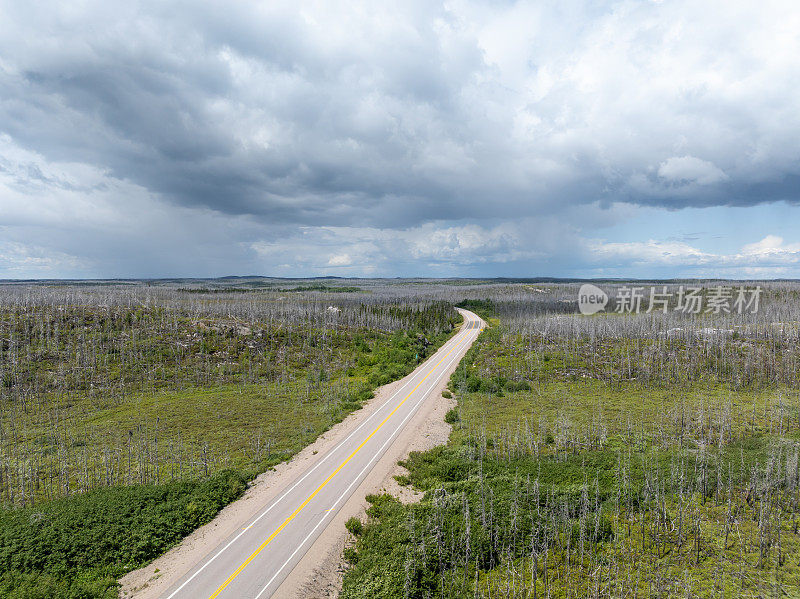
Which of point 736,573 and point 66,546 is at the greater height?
point 736,573

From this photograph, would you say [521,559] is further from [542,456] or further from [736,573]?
[542,456]

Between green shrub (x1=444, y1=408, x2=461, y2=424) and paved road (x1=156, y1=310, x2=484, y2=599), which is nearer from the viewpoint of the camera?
paved road (x1=156, y1=310, x2=484, y2=599)

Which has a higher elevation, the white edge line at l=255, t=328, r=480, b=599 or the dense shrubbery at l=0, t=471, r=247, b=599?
the dense shrubbery at l=0, t=471, r=247, b=599

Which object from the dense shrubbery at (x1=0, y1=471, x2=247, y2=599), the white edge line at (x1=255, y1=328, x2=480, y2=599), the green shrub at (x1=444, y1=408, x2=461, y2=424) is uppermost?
the dense shrubbery at (x1=0, y1=471, x2=247, y2=599)

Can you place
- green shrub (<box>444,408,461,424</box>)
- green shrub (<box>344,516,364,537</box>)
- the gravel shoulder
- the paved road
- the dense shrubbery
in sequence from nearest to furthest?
the dense shrubbery → the paved road → the gravel shoulder → green shrub (<box>344,516,364,537</box>) → green shrub (<box>444,408,461,424</box>)

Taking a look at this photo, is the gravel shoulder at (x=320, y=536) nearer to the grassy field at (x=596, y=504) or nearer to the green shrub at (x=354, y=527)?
the green shrub at (x=354, y=527)

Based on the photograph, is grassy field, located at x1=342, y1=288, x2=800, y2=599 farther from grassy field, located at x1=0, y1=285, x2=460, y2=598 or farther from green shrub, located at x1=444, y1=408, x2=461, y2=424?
grassy field, located at x1=0, y1=285, x2=460, y2=598

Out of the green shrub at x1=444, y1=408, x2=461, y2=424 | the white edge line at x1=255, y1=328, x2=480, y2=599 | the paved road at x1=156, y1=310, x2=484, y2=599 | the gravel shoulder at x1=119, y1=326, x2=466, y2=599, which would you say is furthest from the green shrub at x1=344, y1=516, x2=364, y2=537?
the green shrub at x1=444, y1=408, x2=461, y2=424

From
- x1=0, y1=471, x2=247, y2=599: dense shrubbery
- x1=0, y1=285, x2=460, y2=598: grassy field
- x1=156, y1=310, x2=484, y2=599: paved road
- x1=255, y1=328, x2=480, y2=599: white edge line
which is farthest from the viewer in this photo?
x1=0, y1=285, x2=460, y2=598: grassy field

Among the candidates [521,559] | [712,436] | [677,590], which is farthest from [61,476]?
[712,436]
